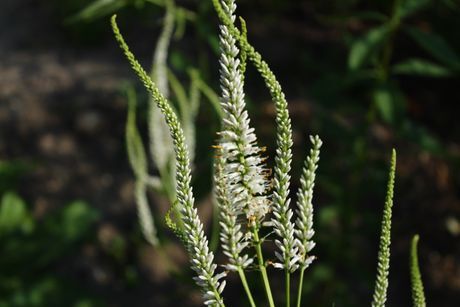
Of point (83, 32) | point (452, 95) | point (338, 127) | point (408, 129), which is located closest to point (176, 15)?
point (338, 127)

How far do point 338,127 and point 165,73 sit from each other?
1.08m

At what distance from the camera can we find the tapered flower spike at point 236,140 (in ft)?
3.48

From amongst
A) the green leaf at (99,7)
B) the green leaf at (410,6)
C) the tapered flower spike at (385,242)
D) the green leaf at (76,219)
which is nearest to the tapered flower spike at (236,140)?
the tapered flower spike at (385,242)

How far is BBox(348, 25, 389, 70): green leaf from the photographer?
9.53 ft

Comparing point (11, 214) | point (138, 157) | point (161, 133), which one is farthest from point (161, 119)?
point (11, 214)

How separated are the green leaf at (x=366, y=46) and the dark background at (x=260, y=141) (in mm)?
10

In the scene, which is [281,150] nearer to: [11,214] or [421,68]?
[421,68]

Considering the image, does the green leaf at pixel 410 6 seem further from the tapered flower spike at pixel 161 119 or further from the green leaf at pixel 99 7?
the green leaf at pixel 99 7

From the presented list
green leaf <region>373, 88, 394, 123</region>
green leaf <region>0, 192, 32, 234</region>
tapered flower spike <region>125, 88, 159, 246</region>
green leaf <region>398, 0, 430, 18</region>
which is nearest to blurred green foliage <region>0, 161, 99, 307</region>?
green leaf <region>0, 192, 32, 234</region>

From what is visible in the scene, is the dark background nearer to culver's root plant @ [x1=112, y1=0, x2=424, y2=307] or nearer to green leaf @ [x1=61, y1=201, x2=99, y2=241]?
green leaf @ [x1=61, y1=201, x2=99, y2=241]

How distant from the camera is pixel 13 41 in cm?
725

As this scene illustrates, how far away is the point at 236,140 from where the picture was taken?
3.60ft

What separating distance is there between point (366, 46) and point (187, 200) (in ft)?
6.67

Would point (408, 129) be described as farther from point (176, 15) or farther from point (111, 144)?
point (111, 144)
